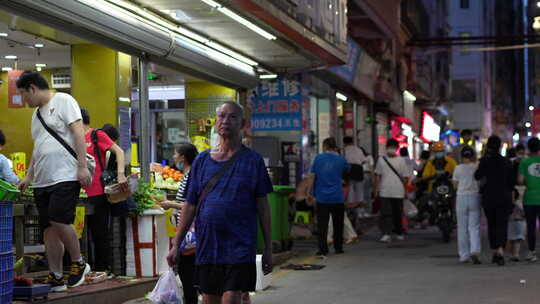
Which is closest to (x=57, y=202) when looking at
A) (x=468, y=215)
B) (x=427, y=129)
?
(x=468, y=215)

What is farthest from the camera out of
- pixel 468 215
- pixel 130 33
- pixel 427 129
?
pixel 427 129

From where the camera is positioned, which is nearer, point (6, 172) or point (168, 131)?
point (6, 172)

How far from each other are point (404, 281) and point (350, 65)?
1495 cm

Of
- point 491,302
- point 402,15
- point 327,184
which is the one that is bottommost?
point 491,302

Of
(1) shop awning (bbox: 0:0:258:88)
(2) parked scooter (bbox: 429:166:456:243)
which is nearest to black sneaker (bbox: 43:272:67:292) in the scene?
(1) shop awning (bbox: 0:0:258:88)

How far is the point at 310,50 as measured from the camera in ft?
56.4

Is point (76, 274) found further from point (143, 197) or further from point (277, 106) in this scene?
point (277, 106)

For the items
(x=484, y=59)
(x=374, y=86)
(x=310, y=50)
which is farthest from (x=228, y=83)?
(x=484, y=59)

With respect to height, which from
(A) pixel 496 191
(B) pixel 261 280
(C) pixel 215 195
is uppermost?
(C) pixel 215 195

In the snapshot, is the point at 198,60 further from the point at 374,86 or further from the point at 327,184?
the point at 374,86

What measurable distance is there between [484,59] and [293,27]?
3392 inches

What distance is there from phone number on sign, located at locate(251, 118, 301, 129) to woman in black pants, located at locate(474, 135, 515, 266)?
765 centimetres

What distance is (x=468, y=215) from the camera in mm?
14547

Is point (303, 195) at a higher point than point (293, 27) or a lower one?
lower
